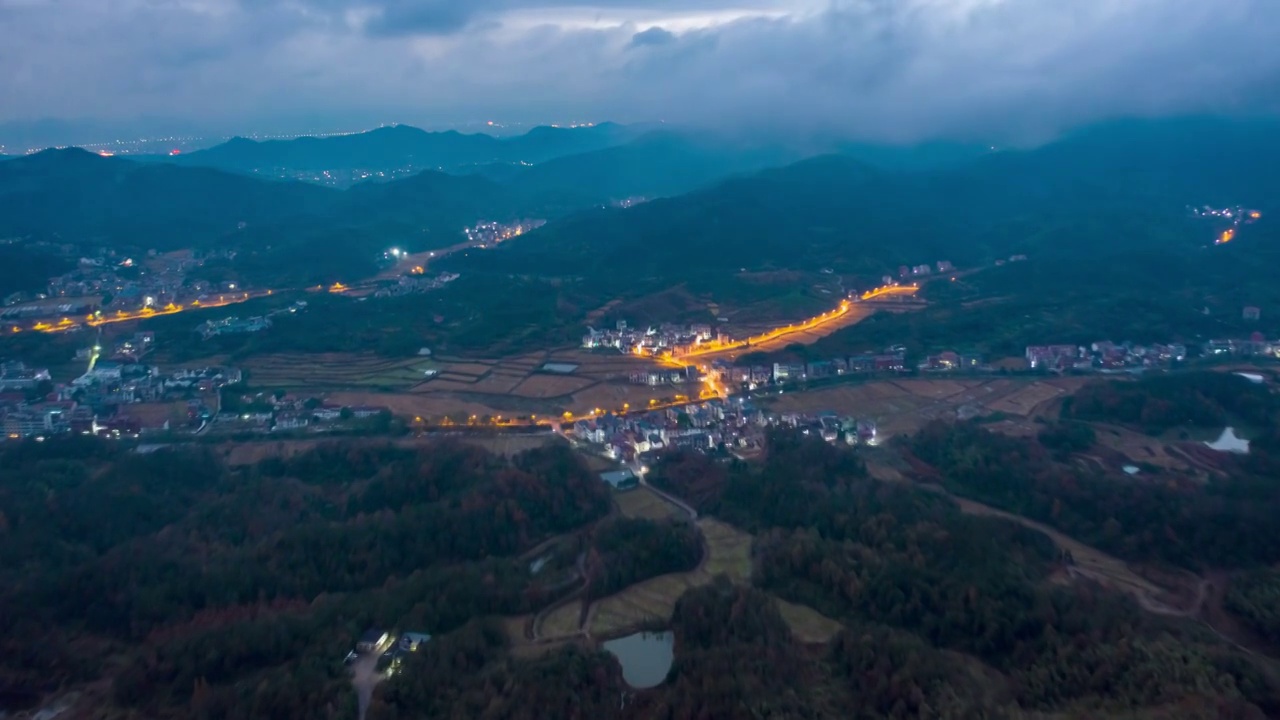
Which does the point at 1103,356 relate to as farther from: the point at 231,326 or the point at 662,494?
the point at 231,326

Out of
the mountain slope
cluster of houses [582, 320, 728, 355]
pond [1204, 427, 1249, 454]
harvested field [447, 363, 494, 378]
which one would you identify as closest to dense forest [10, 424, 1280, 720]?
pond [1204, 427, 1249, 454]

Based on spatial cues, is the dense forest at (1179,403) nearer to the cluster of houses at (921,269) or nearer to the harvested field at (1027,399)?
the harvested field at (1027,399)

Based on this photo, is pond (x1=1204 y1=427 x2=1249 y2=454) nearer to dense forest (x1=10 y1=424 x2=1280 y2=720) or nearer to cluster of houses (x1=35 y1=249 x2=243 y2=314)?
dense forest (x1=10 y1=424 x2=1280 y2=720)

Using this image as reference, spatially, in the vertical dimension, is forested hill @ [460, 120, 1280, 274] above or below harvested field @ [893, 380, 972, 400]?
above

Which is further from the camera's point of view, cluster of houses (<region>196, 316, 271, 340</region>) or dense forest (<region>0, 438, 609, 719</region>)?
cluster of houses (<region>196, 316, 271, 340</region>)

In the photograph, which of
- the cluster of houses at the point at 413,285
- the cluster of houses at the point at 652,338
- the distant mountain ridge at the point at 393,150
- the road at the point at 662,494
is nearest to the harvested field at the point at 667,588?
the road at the point at 662,494

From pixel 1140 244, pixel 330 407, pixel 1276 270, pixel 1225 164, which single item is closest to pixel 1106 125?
pixel 1225 164

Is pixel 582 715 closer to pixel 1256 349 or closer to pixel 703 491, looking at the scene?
pixel 703 491
